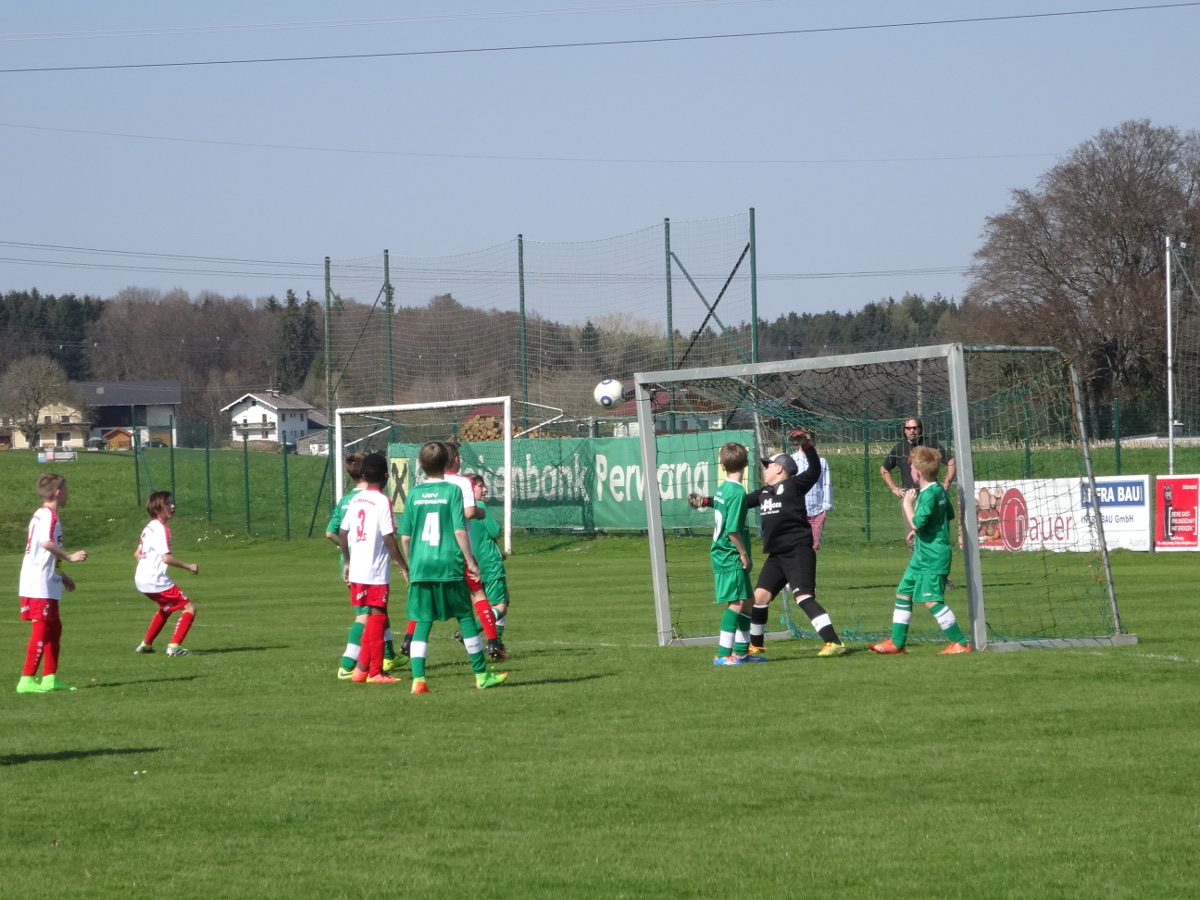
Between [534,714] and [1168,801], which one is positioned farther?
[534,714]

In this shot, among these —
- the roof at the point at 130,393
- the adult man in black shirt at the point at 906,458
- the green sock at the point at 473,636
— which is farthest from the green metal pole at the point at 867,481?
the roof at the point at 130,393

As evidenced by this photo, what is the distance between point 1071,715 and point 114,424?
4455 inches

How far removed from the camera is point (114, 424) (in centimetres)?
11306

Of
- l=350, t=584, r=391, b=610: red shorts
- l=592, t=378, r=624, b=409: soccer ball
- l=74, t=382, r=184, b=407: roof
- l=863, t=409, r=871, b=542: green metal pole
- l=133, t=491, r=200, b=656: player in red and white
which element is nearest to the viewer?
l=350, t=584, r=391, b=610: red shorts

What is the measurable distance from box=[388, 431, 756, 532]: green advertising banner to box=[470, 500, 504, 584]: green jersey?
15798 millimetres

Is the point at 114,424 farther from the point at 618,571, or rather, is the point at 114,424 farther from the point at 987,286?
the point at 618,571

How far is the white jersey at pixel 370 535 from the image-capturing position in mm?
10750

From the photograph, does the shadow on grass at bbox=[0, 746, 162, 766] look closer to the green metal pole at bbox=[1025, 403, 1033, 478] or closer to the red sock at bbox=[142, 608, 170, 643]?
the red sock at bbox=[142, 608, 170, 643]

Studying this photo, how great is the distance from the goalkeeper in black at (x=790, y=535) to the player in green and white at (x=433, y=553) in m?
2.54

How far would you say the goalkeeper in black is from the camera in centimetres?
1108

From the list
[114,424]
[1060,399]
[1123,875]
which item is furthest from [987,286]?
[114,424]

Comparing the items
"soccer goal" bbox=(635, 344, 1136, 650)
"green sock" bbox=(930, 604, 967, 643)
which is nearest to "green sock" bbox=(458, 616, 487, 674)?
"soccer goal" bbox=(635, 344, 1136, 650)

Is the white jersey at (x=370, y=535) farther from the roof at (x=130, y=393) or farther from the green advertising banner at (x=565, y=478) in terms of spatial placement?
the roof at (x=130, y=393)

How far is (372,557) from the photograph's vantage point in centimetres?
1080
